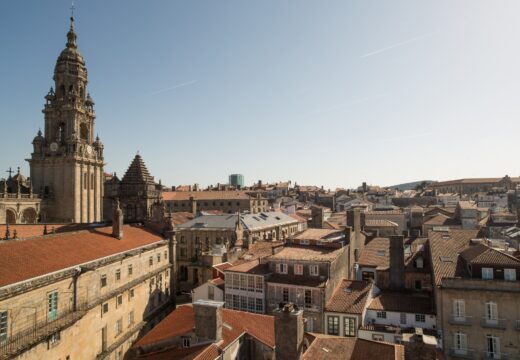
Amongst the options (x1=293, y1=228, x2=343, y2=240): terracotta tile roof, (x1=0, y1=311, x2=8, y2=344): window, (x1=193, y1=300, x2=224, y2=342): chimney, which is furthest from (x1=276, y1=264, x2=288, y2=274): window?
(x1=0, y1=311, x2=8, y2=344): window

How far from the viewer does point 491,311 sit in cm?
2995

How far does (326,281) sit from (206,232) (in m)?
35.4

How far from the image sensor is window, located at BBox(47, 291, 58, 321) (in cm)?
2598

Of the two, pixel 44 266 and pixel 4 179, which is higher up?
pixel 4 179

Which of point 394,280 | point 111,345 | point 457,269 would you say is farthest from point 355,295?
point 111,345

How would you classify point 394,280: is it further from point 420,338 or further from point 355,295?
point 420,338

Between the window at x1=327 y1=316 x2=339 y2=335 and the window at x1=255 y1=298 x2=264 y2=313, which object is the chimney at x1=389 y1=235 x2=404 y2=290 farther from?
the window at x1=255 y1=298 x2=264 y2=313

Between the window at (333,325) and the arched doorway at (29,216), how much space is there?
164 ft

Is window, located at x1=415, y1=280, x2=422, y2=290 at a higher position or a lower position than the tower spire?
lower

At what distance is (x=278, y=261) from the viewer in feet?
123

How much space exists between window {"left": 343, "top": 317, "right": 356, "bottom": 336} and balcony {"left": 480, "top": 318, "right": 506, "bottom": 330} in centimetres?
990

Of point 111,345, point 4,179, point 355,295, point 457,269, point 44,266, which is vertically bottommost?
point 111,345

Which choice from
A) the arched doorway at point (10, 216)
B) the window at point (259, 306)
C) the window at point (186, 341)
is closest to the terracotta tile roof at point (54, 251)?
the window at point (186, 341)

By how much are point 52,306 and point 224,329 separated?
12914 millimetres
